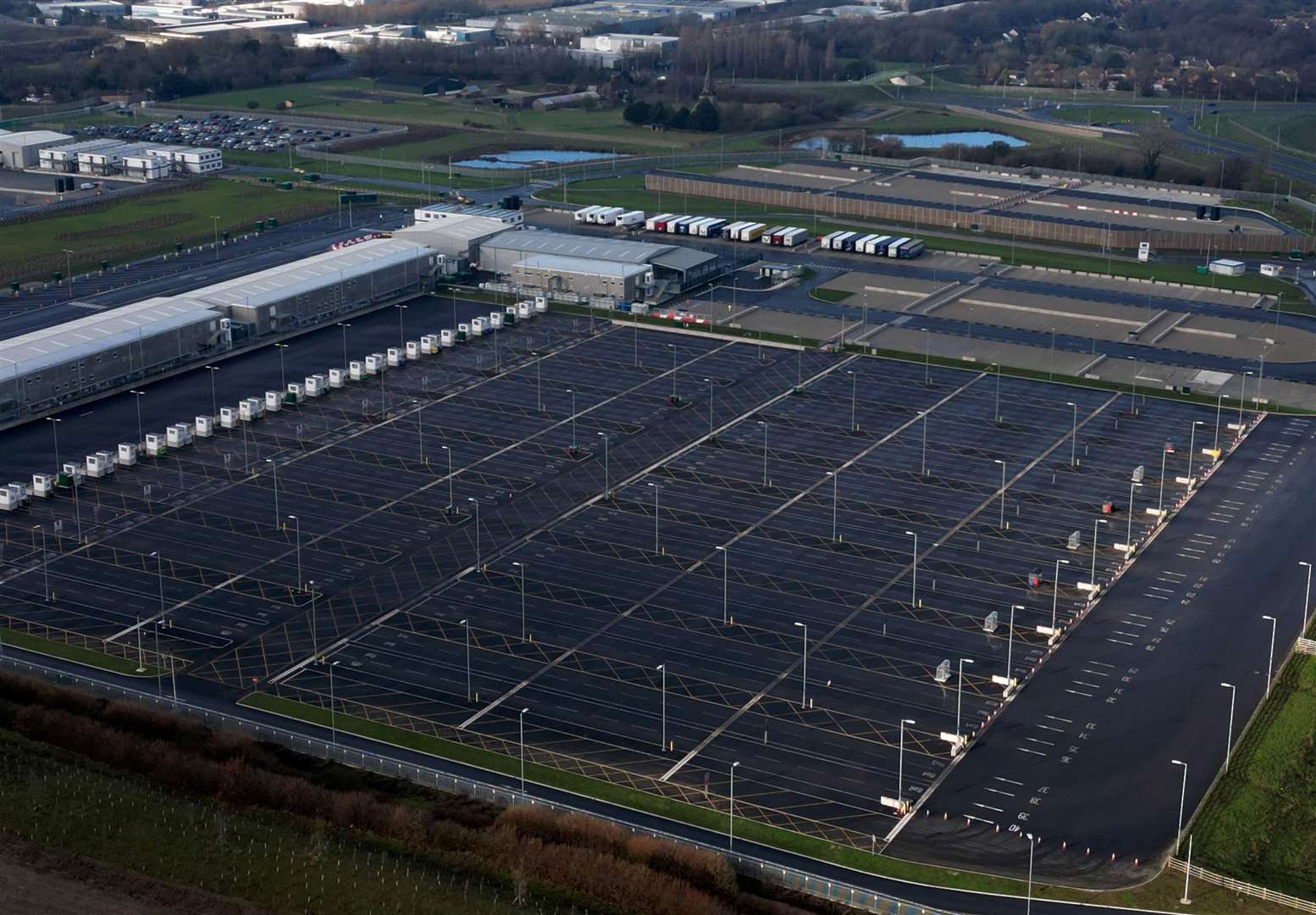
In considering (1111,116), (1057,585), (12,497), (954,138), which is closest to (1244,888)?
(1057,585)

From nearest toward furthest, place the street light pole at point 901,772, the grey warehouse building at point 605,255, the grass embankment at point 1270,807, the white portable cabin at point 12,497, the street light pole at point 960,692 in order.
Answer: the grass embankment at point 1270,807 < the street light pole at point 901,772 < the street light pole at point 960,692 < the white portable cabin at point 12,497 < the grey warehouse building at point 605,255

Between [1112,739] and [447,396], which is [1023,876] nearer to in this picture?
[1112,739]

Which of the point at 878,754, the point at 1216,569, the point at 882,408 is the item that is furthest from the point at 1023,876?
the point at 882,408

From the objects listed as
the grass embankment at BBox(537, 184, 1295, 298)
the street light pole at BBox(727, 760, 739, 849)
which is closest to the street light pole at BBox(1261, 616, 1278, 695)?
the street light pole at BBox(727, 760, 739, 849)

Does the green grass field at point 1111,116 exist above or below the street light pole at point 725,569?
above

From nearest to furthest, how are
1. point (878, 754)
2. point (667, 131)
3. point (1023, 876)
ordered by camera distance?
point (1023, 876) → point (878, 754) → point (667, 131)

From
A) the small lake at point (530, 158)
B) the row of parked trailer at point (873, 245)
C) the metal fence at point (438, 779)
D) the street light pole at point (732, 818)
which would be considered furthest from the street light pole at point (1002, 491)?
the small lake at point (530, 158)

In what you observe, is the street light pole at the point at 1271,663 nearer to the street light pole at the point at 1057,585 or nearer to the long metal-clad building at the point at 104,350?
the street light pole at the point at 1057,585

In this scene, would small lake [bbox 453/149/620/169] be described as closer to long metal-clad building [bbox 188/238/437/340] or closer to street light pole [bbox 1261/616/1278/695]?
long metal-clad building [bbox 188/238/437/340]
